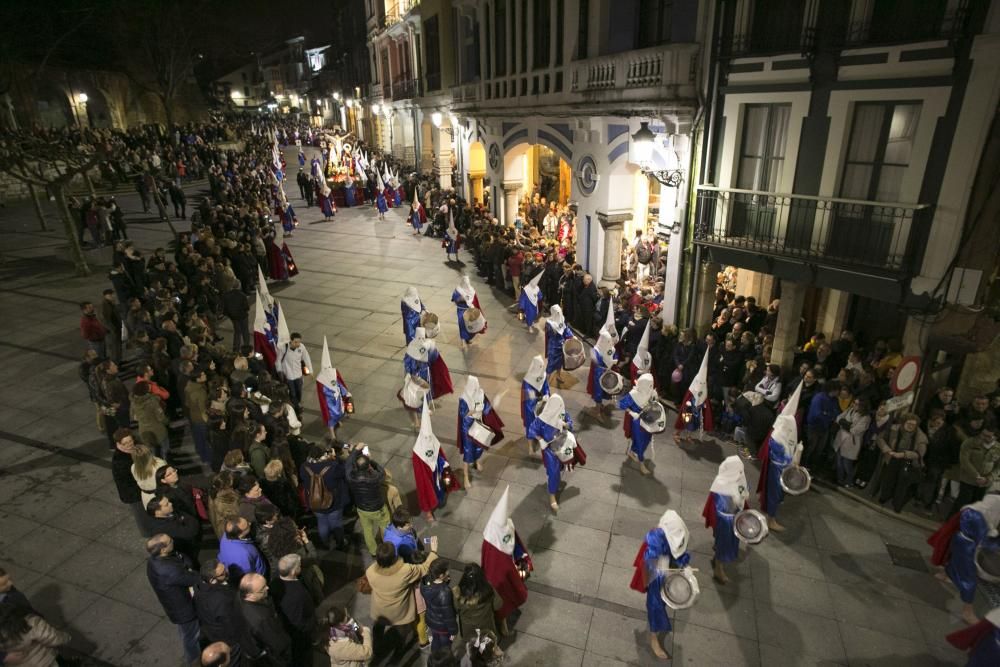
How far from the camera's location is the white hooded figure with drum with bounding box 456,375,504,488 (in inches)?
324

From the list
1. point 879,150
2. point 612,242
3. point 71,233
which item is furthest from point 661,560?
point 71,233

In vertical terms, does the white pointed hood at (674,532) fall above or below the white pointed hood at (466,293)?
below

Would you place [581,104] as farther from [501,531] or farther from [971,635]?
[971,635]

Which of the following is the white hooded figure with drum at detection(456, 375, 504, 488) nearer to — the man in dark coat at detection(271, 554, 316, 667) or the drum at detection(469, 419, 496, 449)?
the drum at detection(469, 419, 496, 449)

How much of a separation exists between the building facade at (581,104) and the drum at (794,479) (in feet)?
20.4

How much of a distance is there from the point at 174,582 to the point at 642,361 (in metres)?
7.61

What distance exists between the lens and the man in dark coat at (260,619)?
197 inches

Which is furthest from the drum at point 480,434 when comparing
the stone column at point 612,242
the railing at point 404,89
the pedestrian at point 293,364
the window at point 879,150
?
the railing at point 404,89

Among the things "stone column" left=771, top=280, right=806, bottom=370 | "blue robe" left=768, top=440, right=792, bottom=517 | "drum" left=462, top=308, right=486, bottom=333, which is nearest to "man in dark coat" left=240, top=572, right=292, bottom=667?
"blue robe" left=768, top=440, right=792, bottom=517

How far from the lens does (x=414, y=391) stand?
8.91m

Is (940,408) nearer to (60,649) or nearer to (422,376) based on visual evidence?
(422,376)

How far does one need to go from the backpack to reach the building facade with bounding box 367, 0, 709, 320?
894 centimetres

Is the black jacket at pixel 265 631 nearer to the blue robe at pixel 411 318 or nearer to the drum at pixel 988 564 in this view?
the drum at pixel 988 564

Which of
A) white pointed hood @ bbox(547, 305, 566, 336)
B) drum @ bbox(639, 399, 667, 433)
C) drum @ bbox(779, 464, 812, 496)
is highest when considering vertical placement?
white pointed hood @ bbox(547, 305, 566, 336)
